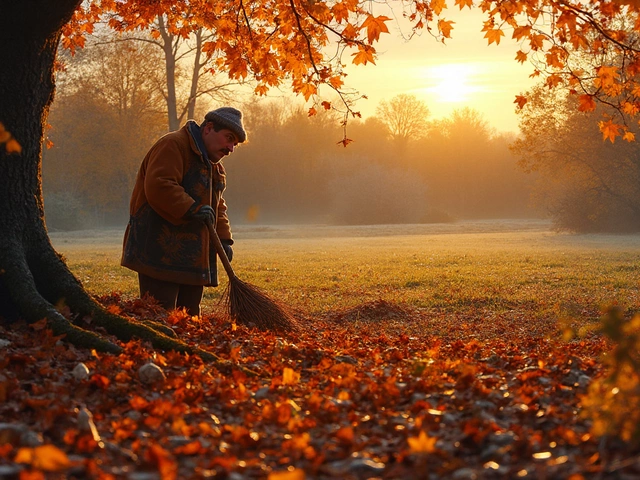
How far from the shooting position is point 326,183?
208 feet

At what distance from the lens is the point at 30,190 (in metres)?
5.88

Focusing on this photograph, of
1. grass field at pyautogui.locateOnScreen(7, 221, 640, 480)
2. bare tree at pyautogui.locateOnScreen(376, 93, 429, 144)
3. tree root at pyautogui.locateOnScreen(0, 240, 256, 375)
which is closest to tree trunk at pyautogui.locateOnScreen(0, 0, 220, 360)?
tree root at pyautogui.locateOnScreen(0, 240, 256, 375)

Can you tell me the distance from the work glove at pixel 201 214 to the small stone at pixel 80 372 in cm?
264

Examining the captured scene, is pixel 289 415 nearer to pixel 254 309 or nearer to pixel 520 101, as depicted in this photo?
pixel 254 309

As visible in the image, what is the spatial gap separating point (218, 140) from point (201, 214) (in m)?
0.81

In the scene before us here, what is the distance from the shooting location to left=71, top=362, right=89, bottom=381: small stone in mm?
4082

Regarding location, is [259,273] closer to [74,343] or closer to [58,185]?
[74,343]

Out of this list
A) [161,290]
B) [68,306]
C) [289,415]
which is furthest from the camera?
[161,290]

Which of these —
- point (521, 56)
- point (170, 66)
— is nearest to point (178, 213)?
point (521, 56)

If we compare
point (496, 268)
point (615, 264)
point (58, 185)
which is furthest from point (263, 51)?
point (58, 185)

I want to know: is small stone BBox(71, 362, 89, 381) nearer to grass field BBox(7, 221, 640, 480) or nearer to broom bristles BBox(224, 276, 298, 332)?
grass field BBox(7, 221, 640, 480)

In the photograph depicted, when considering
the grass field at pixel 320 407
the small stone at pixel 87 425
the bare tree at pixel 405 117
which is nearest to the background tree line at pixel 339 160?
the bare tree at pixel 405 117

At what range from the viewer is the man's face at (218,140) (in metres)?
6.91

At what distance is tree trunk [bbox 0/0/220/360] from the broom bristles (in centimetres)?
166
